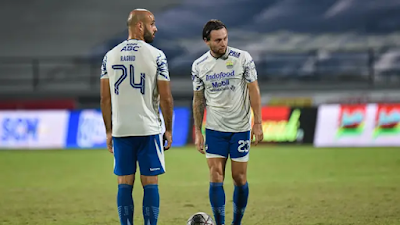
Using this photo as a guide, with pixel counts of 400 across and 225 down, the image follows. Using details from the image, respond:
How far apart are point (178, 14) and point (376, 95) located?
26.9 ft

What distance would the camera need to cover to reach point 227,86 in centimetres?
722

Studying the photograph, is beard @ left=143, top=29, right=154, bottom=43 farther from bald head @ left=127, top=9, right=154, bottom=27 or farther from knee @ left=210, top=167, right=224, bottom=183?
knee @ left=210, top=167, right=224, bottom=183

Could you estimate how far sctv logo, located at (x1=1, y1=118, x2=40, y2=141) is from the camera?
64.0 feet

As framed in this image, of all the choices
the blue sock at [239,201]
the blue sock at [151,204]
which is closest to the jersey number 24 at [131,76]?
the blue sock at [151,204]

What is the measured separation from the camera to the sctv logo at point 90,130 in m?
19.4

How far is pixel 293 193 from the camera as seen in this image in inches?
415

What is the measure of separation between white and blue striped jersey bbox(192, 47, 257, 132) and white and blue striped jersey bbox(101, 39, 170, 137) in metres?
1.04

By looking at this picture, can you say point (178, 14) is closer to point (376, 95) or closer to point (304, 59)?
point (304, 59)

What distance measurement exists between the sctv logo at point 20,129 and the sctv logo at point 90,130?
1306 mm

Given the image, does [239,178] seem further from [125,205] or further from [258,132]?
[125,205]

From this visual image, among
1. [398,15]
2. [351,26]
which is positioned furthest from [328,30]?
[398,15]

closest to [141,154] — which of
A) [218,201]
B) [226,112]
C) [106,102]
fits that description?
[106,102]

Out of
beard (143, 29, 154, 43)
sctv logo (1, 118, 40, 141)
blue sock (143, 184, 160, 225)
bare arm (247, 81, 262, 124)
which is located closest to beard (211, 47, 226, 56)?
bare arm (247, 81, 262, 124)

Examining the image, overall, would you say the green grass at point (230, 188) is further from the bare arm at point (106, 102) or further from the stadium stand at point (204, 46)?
the stadium stand at point (204, 46)
